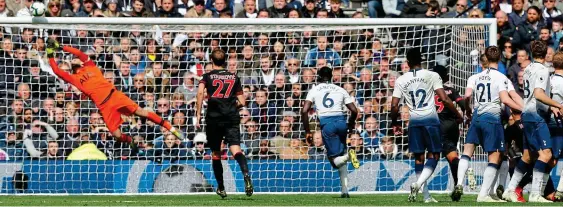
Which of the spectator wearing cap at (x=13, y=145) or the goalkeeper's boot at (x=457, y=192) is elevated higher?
the goalkeeper's boot at (x=457, y=192)

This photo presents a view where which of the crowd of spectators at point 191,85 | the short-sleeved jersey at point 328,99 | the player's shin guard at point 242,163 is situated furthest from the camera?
the crowd of spectators at point 191,85

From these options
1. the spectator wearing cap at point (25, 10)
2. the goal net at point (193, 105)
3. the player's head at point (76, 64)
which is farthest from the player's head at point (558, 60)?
the spectator wearing cap at point (25, 10)

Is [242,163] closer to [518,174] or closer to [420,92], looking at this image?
[420,92]

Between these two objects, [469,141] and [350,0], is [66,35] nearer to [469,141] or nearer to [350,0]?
[350,0]

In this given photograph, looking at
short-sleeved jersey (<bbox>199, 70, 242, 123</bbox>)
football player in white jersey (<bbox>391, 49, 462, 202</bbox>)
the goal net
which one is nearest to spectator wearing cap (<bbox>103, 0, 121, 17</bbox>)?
the goal net

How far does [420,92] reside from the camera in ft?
50.2

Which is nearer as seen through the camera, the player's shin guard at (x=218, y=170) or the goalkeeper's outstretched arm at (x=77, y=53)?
the player's shin guard at (x=218, y=170)

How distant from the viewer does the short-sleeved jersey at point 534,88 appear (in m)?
14.6

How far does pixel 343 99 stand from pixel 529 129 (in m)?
3.32

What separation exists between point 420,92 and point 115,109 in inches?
228

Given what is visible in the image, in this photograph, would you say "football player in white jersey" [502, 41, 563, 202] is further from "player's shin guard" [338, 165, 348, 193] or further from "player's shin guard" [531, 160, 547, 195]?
"player's shin guard" [338, 165, 348, 193]

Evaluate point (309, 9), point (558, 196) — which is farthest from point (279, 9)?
point (558, 196)

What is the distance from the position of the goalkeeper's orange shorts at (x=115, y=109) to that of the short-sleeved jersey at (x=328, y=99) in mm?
3198

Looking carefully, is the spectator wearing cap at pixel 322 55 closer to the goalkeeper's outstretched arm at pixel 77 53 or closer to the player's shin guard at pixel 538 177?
the goalkeeper's outstretched arm at pixel 77 53
